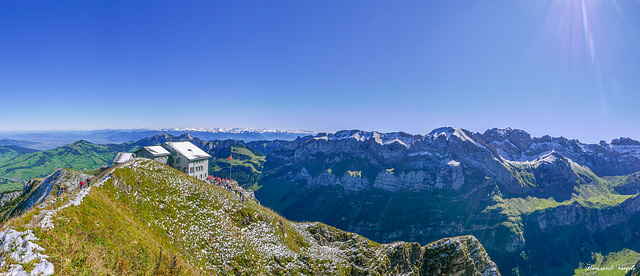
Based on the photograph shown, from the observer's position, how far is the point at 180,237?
105ft

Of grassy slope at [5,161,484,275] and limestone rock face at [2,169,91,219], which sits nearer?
grassy slope at [5,161,484,275]

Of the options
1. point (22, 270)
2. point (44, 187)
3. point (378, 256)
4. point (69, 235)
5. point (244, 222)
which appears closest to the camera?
point (22, 270)

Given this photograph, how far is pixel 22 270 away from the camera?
14906 millimetres

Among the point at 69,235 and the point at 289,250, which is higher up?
the point at 69,235

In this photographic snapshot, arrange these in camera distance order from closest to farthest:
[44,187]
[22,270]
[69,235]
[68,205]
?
1. [22,270]
2. [69,235]
3. [68,205]
4. [44,187]

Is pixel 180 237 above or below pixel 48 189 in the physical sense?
below

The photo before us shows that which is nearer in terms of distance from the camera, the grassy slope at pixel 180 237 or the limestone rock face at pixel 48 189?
the grassy slope at pixel 180 237

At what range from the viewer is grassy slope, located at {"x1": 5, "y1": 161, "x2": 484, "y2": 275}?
63.9 ft

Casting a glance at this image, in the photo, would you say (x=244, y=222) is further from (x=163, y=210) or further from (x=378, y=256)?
(x=378, y=256)

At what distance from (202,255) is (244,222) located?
1086 cm

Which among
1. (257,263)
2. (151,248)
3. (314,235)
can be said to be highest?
(151,248)

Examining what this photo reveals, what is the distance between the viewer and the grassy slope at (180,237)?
766 inches

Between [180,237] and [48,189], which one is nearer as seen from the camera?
[180,237]

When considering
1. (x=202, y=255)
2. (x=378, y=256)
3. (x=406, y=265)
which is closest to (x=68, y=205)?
(x=202, y=255)
